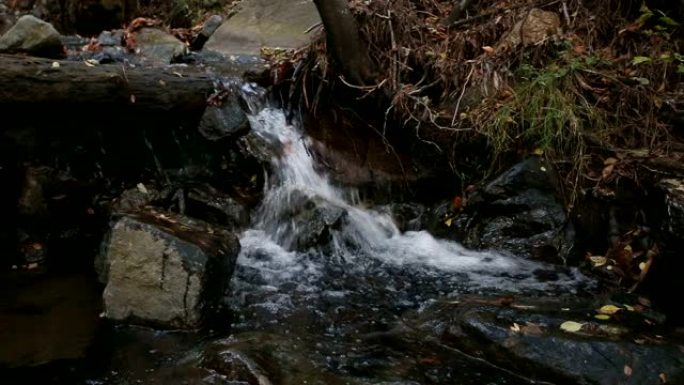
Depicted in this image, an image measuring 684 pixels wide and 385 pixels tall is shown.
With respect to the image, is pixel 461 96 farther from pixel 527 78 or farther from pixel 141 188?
pixel 141 188

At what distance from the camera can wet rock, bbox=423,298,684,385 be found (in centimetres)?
261

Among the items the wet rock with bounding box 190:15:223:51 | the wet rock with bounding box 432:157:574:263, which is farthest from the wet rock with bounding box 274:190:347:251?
the wet rock with bounding box 190:15:223:51

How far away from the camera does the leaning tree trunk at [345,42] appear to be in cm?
471

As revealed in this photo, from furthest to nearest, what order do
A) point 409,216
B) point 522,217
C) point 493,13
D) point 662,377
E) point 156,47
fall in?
point 156,47
point 493,13
point 409,216
point 522,217
point 662,377

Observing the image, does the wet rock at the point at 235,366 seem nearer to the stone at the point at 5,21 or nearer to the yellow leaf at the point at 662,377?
the yellow leaf at the point at 662,377

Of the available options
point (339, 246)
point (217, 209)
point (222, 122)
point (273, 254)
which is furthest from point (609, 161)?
point (222, 122)

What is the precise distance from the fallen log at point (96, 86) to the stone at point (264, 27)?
3600mm

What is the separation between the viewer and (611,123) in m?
4.58

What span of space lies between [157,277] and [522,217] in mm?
2860

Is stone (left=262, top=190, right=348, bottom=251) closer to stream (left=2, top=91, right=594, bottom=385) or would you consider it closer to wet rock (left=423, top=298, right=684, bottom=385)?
stream (left=2, top=91, right=594, bottom=385)

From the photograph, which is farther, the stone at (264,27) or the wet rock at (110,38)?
the wet rock at (110,38)

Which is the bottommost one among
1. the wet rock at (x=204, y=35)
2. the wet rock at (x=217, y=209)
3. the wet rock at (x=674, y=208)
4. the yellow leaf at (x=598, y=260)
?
the yellow leaf at (x=598, y=260)

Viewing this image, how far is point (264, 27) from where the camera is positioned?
9.30 m

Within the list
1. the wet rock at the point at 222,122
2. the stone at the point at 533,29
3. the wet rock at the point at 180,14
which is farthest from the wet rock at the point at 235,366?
the wet rock at the point at 180,14
